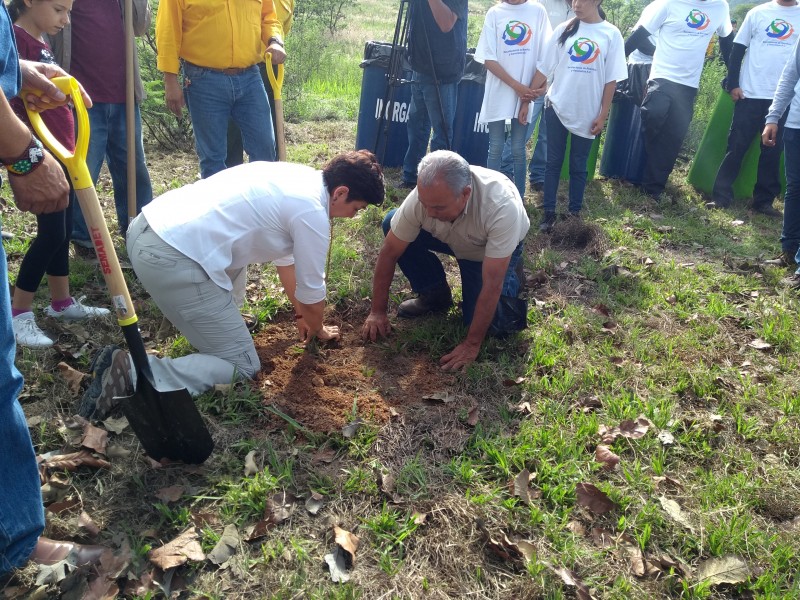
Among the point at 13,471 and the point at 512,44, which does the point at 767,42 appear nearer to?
the point at 512,44

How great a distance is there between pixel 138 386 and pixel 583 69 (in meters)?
4.84

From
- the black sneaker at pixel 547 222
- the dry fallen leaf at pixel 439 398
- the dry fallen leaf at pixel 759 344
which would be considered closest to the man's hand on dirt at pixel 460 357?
the dry fallen leaf at pixel 439 398

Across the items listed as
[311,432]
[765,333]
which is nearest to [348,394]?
[311,432]

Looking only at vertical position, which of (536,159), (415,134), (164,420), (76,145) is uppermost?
(76,145)

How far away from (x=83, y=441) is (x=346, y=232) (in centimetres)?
300

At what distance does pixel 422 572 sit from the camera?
93.4 inches

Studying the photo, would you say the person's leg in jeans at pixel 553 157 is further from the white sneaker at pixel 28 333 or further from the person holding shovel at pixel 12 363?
the person holding shovel at pixel 12 363

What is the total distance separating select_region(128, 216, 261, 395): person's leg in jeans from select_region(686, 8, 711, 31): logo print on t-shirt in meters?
5.86

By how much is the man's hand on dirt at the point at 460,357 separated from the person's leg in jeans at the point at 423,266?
0.66 metres

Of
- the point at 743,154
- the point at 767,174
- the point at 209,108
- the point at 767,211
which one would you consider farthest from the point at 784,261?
the point at 209,108

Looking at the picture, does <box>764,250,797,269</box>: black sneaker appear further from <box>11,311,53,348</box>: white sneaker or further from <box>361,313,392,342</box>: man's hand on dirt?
<box>11,311,53,348</box>: white sneaker

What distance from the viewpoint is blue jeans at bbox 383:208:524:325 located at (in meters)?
4.02

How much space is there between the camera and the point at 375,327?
151 inches

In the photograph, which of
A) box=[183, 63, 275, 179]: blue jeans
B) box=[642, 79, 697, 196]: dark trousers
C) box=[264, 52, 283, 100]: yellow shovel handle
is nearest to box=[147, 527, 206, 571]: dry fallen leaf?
box=[183, 63, 275, 179]: blue jeans
